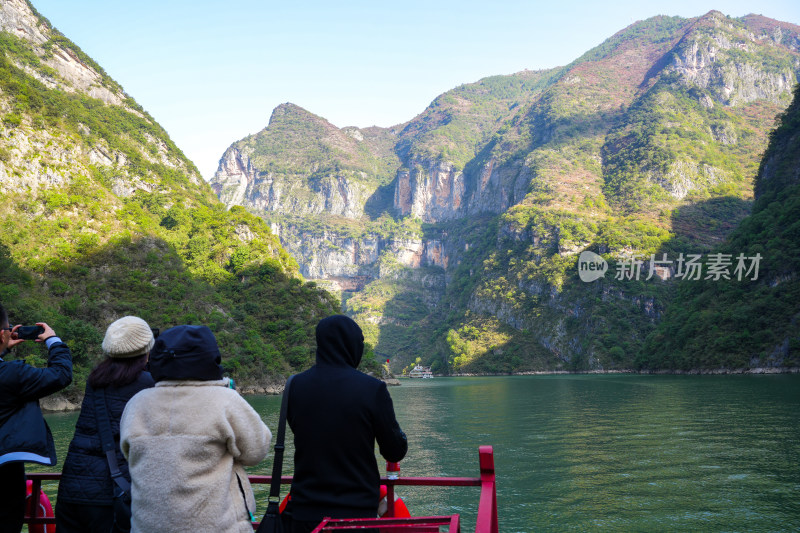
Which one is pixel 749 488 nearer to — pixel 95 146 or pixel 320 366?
pixel 320 366

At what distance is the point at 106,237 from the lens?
49312 mm

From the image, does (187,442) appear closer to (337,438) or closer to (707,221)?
(337,438)

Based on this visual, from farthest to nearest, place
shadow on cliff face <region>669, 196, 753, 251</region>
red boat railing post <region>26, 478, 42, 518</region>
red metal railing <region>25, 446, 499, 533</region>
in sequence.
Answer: shadow on cliff face <region>669, 196, 753, 251</region>, red boat railing post <region>26, 478, 42, 518</region>, red metal railing <region>25, 446, 499, 533</region>

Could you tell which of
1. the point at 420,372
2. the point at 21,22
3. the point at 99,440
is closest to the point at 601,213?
the point at 420,372

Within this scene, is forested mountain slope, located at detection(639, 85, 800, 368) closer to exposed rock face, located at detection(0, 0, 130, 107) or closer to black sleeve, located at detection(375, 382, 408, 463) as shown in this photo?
black sleeve, located at detection(375, 382, 408, 463)

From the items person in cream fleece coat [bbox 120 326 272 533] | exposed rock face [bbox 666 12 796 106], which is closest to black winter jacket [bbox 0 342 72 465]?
person in cream fleece coat [bbox 120 326 272 533]

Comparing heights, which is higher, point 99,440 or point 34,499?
point 99,440

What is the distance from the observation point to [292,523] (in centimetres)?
295

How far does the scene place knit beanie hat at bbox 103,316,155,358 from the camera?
314cm

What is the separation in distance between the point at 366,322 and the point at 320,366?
6572 inches

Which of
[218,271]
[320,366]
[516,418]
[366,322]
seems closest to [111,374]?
[320,366]
